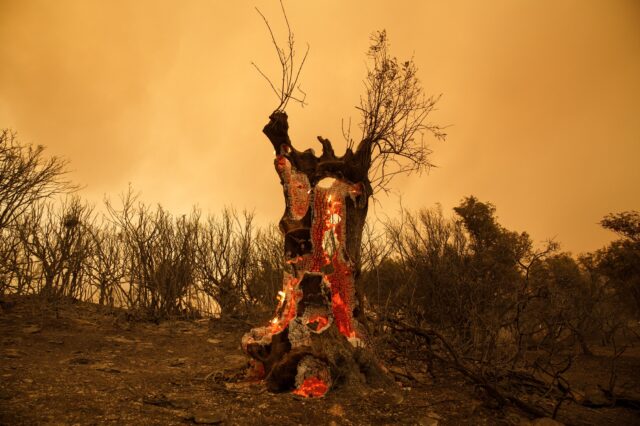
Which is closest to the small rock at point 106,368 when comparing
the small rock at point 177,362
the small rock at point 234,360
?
the small rock at point 177,362

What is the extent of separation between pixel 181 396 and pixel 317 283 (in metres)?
1.91

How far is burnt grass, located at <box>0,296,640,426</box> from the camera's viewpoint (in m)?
3.23

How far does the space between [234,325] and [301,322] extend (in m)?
6.53

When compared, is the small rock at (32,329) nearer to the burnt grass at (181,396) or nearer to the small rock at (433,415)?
the burnt grass at (181,396)

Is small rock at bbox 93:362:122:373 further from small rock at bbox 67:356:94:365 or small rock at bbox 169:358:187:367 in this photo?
small rock at bbox 169:358:187:367

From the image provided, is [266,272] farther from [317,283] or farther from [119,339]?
[317,283]

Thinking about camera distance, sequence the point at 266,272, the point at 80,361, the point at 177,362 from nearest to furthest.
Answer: the point at 80,361 < the point at 177,362 < the point at 266,272

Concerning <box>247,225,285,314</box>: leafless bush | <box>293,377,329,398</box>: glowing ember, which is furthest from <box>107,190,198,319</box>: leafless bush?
<box>293,377,329,398</box>: glowing ember

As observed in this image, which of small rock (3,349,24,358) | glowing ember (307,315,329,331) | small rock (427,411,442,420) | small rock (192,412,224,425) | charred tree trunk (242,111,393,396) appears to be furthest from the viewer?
small rock (3,349,24,358)

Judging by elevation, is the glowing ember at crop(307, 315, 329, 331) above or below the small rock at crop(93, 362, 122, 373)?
above

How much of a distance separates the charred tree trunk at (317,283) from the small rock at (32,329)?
5.23 meters

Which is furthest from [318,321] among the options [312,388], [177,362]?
[177,362]

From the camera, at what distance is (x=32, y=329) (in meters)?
7.12

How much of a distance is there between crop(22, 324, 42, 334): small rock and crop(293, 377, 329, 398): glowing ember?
609cm
